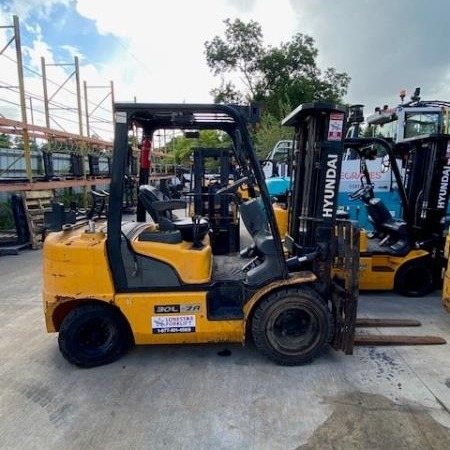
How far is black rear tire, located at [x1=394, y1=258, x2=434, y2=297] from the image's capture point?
536 cm

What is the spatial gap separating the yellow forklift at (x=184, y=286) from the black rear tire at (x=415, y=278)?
7.29ft

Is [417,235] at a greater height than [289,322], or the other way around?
[417,235]

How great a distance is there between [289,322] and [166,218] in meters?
1.57

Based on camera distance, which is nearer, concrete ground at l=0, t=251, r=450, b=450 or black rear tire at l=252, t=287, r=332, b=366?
concrete ground at l=0, t=251, r=450, b=450

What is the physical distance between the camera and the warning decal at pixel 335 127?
11.9 ft

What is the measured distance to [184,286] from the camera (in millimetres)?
3438

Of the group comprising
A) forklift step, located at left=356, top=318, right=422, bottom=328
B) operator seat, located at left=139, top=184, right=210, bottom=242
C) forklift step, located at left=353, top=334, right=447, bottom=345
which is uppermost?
operator seat, located at left=139, top=184, right=210, bottom=242

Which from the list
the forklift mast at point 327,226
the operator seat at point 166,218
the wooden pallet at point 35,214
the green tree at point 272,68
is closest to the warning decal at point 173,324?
the operator seat at point 166,218

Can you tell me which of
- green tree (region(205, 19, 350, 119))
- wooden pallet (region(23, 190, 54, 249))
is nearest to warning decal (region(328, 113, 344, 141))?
wooden pallet (region(23, 190, 54, 249))

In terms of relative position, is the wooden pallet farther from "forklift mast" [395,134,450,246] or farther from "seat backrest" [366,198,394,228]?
"forklift mast" [395,134,450,246]

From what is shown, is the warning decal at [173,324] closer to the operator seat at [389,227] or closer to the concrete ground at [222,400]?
the concrete ground at [222,400]

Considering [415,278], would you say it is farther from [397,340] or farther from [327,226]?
[327,226]

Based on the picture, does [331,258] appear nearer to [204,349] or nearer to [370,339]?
[370,339]

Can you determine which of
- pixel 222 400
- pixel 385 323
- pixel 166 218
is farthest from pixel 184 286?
pixel 385 323
